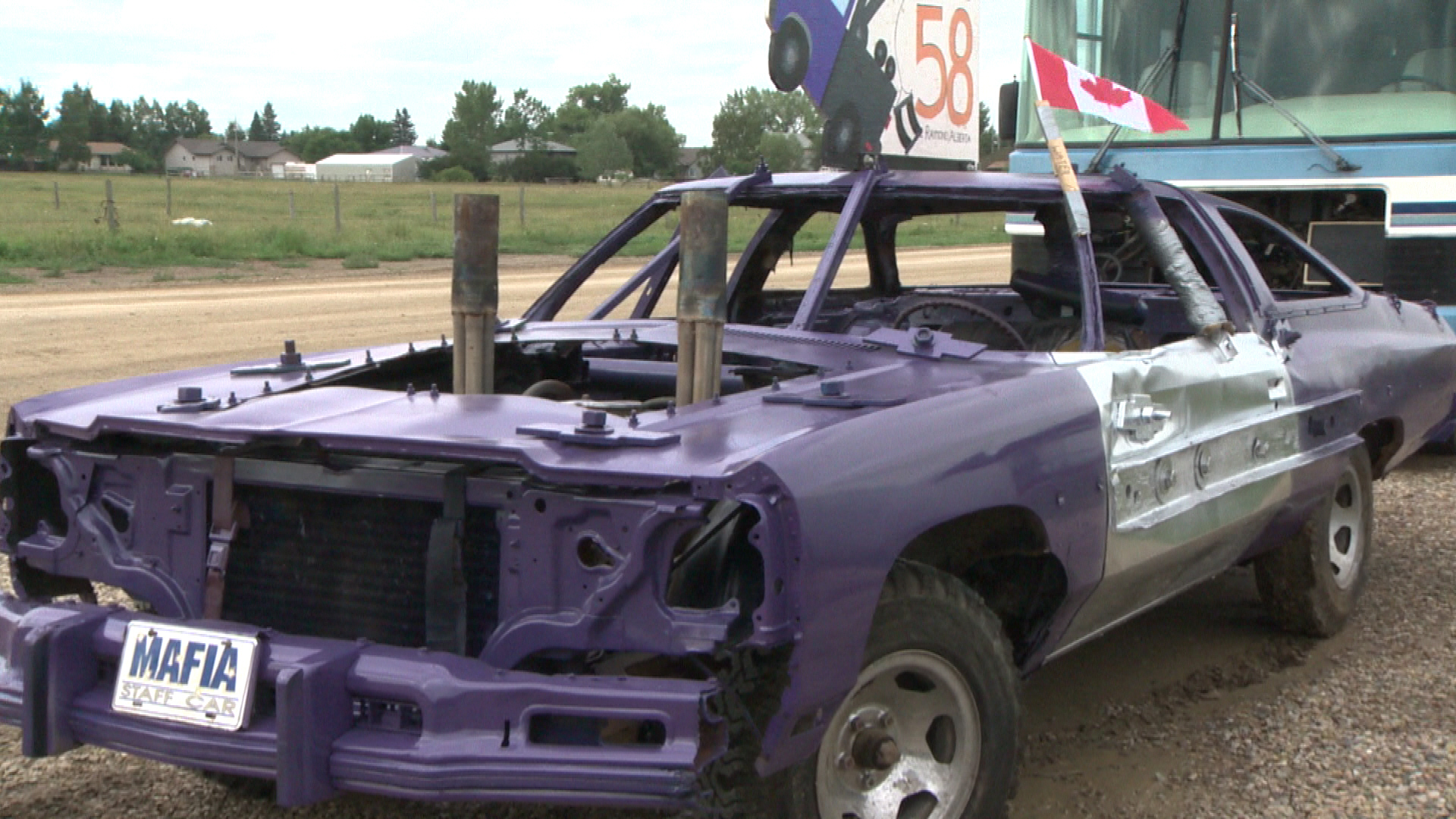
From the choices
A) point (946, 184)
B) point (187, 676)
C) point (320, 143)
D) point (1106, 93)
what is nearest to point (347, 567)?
point (187, 676)

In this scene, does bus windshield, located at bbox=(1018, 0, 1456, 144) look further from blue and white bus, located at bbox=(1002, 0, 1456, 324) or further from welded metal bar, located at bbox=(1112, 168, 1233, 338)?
welded metal bar, located at bbox=(1112, 168, 1233, 338)

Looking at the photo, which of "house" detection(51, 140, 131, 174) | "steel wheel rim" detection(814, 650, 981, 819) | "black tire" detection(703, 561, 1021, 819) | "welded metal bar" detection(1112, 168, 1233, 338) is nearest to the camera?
"black tire" detection(703, 561, 1021, 819)

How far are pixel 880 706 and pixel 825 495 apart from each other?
59 cm

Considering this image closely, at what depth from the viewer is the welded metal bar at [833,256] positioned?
4.58 meters

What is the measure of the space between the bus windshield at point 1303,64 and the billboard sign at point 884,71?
313 cm

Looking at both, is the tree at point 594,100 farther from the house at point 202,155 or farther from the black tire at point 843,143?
the black tire at point 843,143

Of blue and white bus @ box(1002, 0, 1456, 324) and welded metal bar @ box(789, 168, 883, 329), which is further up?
blue and white bus @ box(1002, 0, 1456, 324)

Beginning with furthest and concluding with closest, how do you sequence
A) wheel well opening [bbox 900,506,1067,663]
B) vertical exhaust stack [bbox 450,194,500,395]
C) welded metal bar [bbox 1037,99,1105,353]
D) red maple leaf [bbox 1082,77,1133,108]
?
red maple leaf [bbox 1082,77,1133,108]
welded metal bar [bbox 1037,99,1105,353]
vertical exhaust stack [bbox 450,194,500,395]
wheel well opening [bbox 900,506,1067,663]

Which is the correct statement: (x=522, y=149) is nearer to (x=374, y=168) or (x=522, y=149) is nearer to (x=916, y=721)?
(x=374, y=168)

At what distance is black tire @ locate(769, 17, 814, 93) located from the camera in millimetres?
5098

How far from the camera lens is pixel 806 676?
2.89 m

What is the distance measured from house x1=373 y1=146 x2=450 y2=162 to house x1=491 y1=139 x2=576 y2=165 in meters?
3.60

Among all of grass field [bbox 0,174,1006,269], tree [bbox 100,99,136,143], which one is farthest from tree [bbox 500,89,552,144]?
grass field [bbox 0,174,1006,269]

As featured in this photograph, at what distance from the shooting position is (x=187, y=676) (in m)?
3.09
